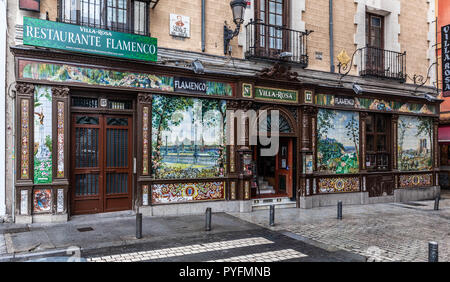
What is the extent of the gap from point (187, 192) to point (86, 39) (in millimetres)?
5027

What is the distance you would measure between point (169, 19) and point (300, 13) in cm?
492

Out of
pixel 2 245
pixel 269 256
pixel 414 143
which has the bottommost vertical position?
pixel 269 256

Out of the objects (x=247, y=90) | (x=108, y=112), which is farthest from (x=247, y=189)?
(x=108, y=112)

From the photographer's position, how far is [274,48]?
501 inches

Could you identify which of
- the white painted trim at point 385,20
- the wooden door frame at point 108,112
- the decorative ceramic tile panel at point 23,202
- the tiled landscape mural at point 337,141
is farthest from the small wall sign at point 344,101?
the decorative ceramic tile panel at point 23,202

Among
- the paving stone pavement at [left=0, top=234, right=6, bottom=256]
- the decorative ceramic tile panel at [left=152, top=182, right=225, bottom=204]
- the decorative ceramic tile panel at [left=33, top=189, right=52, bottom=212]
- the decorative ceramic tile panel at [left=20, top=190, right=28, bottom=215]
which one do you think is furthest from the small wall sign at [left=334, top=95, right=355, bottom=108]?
the paving stone pavement at [left=0, top=234, right=6, bottom=256]

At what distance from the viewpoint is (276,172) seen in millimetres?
13773

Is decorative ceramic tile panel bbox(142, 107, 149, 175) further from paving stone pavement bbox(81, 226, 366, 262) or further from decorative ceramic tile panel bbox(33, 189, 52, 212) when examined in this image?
paving stone pavement bbox(81, 226, 366, 262)

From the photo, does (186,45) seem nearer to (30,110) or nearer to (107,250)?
(30,110)

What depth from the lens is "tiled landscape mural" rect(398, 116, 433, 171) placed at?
15.4 m

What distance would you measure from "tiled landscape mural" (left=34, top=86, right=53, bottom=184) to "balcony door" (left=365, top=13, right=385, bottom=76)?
11.4 m

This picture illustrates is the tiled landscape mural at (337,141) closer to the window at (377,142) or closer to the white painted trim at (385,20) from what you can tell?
the window at (377,142)

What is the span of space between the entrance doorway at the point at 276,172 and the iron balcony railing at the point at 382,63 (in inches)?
174

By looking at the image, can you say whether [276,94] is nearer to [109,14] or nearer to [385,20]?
[109,14]
